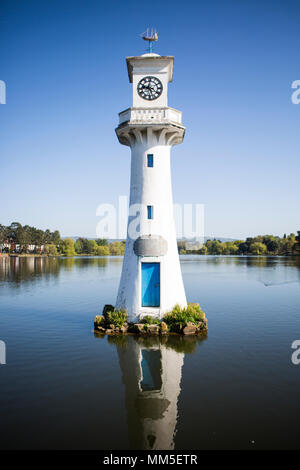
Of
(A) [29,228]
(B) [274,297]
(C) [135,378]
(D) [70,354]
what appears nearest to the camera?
(C) [135,378]

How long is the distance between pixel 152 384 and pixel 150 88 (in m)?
14.9

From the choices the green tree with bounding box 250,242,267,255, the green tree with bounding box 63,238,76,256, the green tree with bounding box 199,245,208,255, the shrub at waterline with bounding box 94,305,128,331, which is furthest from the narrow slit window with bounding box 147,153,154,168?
the green tree with bounding box 199,245,208,255

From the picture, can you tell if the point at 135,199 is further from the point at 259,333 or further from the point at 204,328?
the point at 259,333

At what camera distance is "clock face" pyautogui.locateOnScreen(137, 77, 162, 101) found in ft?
56.0

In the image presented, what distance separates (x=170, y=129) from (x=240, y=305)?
653 inches

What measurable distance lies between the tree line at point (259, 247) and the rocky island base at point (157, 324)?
113704mm

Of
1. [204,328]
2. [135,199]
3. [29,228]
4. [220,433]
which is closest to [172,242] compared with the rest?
[135,199]

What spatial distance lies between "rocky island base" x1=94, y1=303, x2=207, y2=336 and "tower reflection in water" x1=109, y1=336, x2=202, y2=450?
471 mm

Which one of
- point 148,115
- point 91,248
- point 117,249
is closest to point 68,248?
point 91,248

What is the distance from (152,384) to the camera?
11.0 m

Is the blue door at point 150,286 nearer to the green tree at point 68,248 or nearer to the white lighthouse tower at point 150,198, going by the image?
the white lighthouse tower at point 150,198

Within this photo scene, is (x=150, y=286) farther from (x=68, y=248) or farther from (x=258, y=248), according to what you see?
(x=68, y=248)

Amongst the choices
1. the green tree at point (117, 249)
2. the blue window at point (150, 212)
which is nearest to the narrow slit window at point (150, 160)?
the blue window at point (150, 212)
